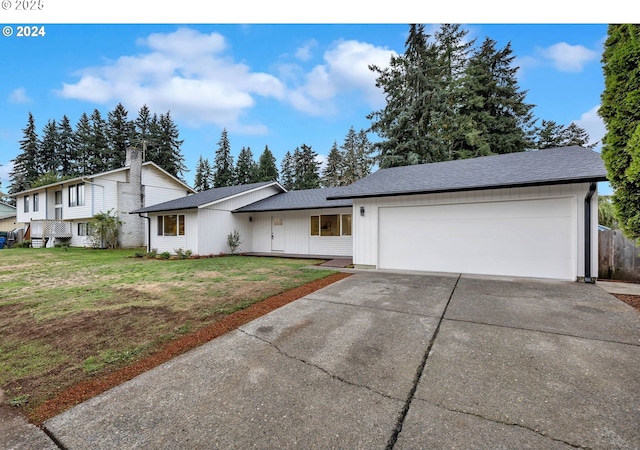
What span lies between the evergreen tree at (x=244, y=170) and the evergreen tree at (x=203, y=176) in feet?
18.9

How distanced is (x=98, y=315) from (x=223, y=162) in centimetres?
3594

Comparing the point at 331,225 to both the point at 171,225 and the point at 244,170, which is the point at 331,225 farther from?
the point at 244,170

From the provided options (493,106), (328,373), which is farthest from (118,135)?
(328,373)

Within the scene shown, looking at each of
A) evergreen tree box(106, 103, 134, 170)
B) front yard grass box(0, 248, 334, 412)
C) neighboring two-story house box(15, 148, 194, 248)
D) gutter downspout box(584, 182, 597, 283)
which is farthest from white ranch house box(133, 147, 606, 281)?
evergreen tree box(106, 103, 134, 170)

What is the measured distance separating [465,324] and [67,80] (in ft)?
60.2

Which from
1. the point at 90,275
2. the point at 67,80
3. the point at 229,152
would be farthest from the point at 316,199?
the point at 229,152

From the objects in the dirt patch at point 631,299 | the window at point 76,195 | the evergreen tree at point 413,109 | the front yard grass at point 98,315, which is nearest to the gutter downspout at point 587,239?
the dirt patch at point 631,299

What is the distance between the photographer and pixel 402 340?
3.18 metres

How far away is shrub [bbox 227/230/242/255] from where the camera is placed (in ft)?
44.5

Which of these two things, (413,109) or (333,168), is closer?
(413,109)

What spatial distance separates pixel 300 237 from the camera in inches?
517

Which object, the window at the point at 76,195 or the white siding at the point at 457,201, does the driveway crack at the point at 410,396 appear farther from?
the window at the point at 76,195

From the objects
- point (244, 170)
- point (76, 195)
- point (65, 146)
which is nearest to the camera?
point (76, 195)
